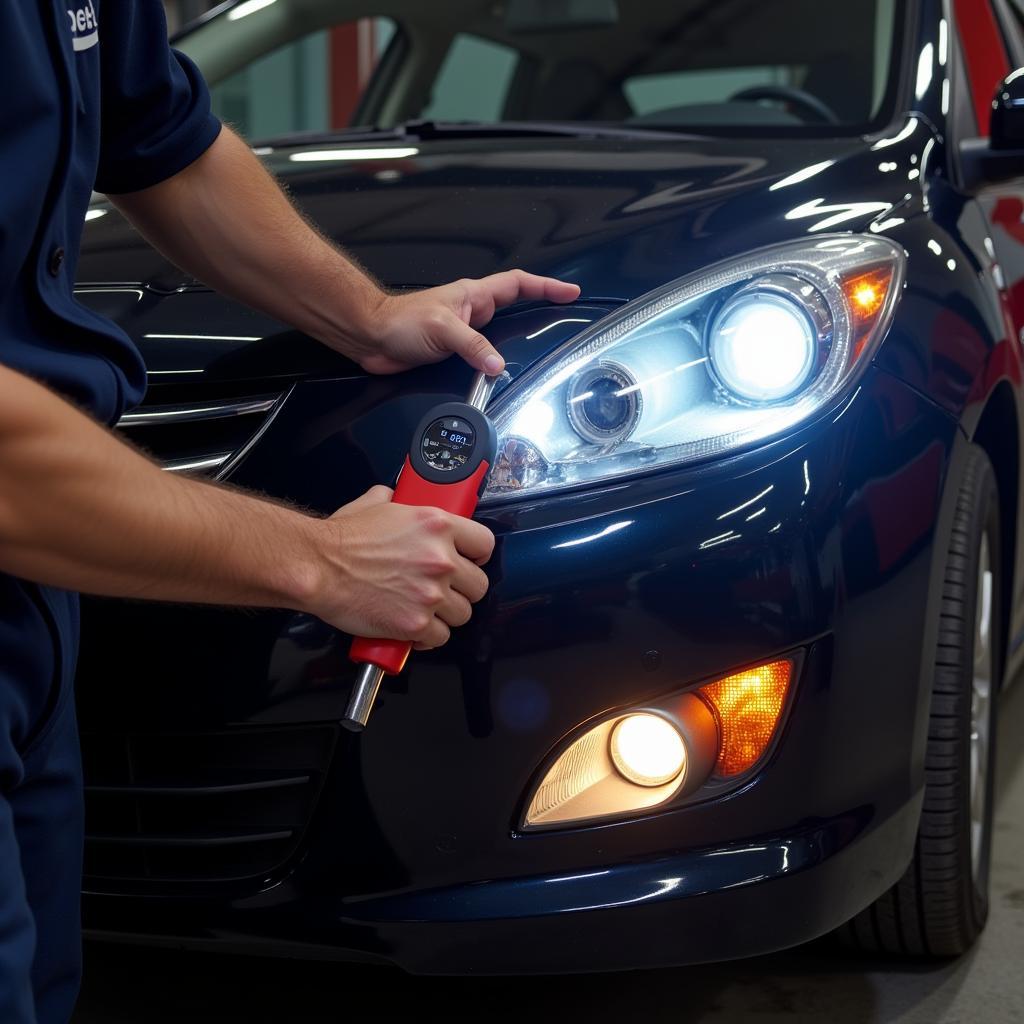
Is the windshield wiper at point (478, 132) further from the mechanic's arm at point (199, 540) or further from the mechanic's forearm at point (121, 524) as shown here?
the mechanic's forearm at point (121, 524)

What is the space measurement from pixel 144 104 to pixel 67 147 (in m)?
0.29

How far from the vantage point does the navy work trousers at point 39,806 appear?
1000mm

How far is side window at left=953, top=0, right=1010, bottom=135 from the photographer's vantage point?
2316 mm

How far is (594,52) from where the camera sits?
292cm

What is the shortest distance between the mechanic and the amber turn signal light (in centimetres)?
28

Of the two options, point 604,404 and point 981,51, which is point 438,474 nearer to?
point 604,404

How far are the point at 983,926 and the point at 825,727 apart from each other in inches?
25.9

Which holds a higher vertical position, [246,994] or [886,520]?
[886,520]

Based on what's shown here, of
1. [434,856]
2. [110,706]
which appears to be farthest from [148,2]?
[434,856]

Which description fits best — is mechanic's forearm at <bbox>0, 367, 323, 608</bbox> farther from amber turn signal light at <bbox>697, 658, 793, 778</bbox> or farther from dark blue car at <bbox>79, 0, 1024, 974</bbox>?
amber turn signal light at <bbox>697, 658, 793, 778</bbox>

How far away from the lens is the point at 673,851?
4.63ft

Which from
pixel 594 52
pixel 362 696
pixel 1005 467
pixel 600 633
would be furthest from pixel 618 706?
pixel 594 52

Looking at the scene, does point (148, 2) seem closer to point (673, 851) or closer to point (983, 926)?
point (673, 851)

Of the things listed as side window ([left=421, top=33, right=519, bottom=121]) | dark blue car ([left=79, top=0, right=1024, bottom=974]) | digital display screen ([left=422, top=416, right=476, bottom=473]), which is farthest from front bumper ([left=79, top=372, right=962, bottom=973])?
side window ([left=421, top=33, right=519, bottom=121])
